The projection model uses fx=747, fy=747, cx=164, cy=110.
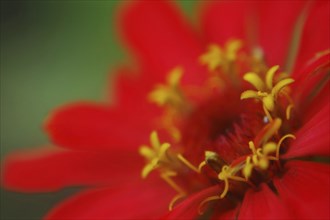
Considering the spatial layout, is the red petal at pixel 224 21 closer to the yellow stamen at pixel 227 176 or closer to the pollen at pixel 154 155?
the pollen at pixel 154 155

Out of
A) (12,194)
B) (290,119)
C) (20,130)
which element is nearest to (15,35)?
(20,130)

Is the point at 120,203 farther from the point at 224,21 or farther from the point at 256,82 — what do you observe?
the point at 224,21

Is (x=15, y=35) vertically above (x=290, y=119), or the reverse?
(x=15, y=35)

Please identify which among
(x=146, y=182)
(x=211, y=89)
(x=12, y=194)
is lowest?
(x=146, y=182)

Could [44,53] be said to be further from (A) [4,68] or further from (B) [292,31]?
(B) [292,31]

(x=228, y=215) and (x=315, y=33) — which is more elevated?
(x=315, y=33)

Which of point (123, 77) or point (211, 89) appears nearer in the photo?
point (211, 89)

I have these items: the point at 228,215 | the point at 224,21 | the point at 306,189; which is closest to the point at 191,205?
the point at 228,215
